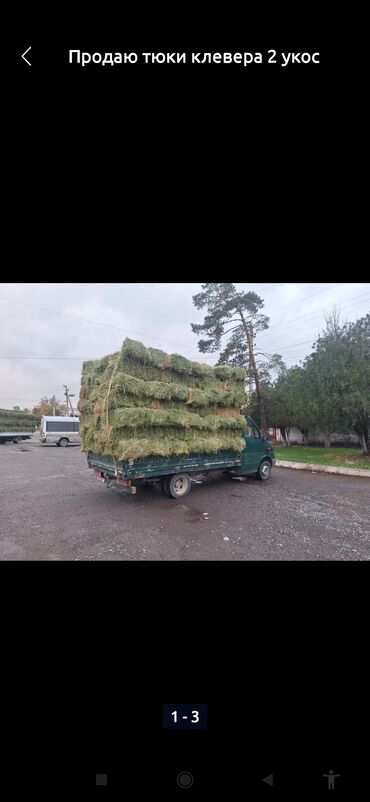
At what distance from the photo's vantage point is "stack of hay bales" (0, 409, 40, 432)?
28828mm

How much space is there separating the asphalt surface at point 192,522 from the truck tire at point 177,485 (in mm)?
257

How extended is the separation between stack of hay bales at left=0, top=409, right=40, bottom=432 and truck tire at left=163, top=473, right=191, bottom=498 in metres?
28.1

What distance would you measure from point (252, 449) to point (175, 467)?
301cm

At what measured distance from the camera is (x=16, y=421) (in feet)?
98.8

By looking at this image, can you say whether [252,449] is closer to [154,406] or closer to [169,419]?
[169,419]

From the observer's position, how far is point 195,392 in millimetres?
6898

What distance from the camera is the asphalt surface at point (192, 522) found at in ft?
11.9

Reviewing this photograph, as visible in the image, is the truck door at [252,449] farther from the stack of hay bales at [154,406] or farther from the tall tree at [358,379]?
the tall tree at [358,379]
